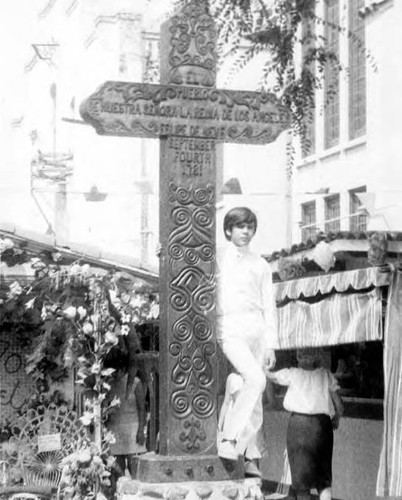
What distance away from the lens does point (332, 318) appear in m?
11.9

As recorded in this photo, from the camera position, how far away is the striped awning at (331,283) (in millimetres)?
11172

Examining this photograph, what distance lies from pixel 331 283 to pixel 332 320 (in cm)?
39

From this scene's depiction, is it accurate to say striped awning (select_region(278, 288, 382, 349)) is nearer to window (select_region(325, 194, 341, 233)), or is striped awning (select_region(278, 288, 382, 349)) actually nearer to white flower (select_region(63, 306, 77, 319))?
white flower (select_region(63, 306, 77, 319))

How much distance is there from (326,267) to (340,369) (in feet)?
7.47

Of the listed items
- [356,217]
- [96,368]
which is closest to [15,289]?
[96,368]

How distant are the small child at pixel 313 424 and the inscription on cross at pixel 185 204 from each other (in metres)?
3.64

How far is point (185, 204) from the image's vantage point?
27.5 ft

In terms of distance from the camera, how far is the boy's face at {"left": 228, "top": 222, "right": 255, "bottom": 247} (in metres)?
9.38

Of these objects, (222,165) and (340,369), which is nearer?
(340,369)

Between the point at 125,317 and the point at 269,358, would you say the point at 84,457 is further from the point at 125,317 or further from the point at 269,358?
the point at 269,358

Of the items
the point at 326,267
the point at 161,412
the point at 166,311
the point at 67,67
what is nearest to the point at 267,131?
the point at 166,311

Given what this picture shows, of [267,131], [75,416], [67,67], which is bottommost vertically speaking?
[75,416]

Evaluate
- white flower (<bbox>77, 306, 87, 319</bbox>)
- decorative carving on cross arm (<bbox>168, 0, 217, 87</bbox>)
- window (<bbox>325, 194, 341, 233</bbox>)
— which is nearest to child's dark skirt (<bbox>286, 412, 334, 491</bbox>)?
white flower (<bbox>77, 306, 87, 319</bbox>)

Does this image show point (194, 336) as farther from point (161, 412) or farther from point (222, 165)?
point (222, 165)
